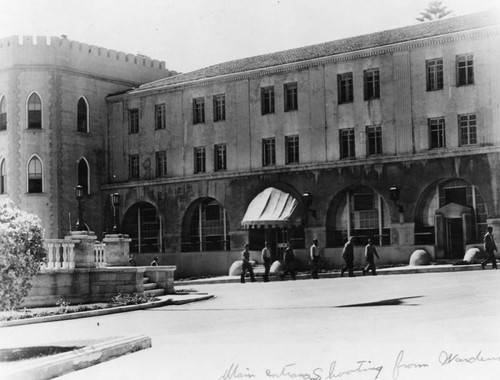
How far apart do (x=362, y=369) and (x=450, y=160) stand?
82.2ft

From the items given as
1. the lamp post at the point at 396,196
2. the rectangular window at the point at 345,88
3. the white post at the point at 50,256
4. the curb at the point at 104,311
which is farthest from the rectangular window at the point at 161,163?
the white post at the point at 50,256

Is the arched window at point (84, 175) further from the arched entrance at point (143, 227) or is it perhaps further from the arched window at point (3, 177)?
the arched window at point (3, 177)

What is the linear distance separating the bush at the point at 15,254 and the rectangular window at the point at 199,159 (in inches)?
1119

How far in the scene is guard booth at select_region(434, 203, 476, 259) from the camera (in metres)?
34.2

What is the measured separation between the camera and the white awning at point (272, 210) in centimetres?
3759

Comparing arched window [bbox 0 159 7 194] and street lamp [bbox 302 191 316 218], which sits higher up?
arched window [bbox 0 159 7 194]

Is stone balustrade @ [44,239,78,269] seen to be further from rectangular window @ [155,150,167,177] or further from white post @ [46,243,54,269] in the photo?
rectangular window @ [155,150,167,177]

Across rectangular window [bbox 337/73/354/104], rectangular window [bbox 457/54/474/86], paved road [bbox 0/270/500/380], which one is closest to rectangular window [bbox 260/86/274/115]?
rectangular window [bbox 337/73/354/104]

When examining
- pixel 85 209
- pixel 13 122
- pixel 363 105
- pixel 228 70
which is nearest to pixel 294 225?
pixel 363 105

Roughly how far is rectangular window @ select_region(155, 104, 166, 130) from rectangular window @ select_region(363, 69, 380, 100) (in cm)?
1203

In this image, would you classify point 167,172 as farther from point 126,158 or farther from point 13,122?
point 13,122

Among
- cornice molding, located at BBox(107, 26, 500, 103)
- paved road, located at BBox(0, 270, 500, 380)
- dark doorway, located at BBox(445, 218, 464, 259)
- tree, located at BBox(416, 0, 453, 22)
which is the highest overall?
tree, located at BBox(416, 0, 453, 22)

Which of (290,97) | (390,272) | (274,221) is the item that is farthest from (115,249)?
(290,97)

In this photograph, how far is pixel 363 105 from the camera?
1441 inches
